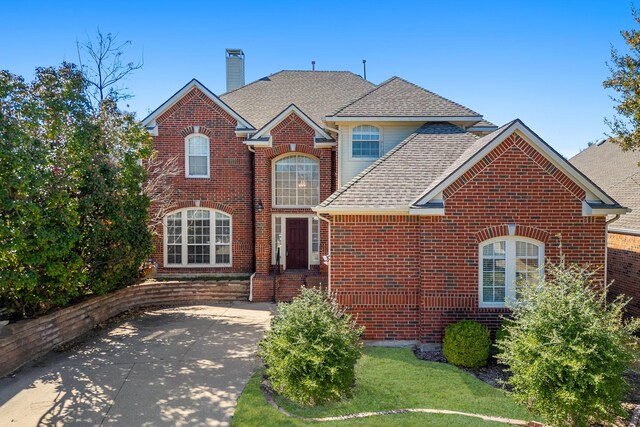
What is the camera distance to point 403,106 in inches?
547

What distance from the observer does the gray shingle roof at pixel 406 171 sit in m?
9.41

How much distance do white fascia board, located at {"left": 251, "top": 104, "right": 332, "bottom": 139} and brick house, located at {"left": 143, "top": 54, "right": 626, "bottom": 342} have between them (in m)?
0.05

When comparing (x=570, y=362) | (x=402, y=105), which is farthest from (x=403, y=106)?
(x=570, y=362)

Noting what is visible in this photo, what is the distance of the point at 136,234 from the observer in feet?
39.3

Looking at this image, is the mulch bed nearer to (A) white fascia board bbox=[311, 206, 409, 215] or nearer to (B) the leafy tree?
(A) white fascia board bbox=[311, 206, 409, 215]

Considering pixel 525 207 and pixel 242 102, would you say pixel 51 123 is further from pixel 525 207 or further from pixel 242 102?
pixel 525 207

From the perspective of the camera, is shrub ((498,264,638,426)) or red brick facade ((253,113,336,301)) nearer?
shrub ((498,264,638,426))

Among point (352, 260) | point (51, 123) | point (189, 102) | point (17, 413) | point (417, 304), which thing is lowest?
point (17, 413)

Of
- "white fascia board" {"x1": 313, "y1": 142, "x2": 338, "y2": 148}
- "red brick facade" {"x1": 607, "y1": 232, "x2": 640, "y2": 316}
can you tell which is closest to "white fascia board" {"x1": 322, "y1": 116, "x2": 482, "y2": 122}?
"white fascia board" {"x1": 313, "y1": 142, "x2": 338, "y2": 148}

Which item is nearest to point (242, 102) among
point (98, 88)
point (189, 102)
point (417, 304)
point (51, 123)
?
point (189, 102)

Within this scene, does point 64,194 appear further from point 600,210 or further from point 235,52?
point 235,52

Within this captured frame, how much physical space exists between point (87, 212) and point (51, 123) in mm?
2313

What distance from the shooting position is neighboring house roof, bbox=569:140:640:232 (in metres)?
12.6

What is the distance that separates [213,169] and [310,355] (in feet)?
36.1
